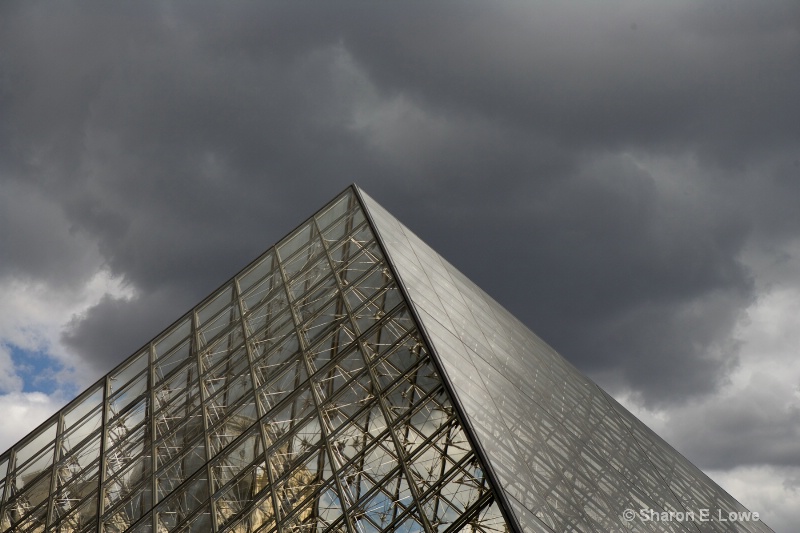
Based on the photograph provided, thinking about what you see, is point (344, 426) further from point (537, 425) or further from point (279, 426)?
point (537, 425)

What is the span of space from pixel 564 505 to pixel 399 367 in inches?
153

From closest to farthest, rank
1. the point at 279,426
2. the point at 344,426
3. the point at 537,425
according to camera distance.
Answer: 1. the point at 344,426
2. the point at 279,426
3. the point at 537,425

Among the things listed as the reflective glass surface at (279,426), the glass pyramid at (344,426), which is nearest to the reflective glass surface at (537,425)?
the glass pyramid at (344,426)

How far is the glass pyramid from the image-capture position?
13.6 metres

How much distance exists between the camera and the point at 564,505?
1420 cm

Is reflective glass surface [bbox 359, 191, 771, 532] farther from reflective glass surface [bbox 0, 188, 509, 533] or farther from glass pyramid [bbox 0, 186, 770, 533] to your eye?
reflective glass surface [bbox 0, 188, 509, 533]

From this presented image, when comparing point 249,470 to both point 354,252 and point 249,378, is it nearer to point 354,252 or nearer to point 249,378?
point 249,378

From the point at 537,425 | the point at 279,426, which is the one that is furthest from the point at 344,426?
the point at 537,425

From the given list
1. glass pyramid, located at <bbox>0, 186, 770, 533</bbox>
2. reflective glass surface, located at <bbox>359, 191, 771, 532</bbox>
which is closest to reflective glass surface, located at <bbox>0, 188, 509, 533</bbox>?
glass pyramid, located at <bbox>0, 186, 770, 533</bbox>

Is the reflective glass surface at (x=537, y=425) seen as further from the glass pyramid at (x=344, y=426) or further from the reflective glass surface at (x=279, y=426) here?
the reflective glass surface at (x=279, y=426)

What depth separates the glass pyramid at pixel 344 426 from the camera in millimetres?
13633

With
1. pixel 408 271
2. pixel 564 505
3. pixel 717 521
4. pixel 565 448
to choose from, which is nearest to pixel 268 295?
pixel 408 271

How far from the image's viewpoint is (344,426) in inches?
579

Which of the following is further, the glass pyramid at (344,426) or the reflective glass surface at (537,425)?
the reflective glass surface at (537,425)
